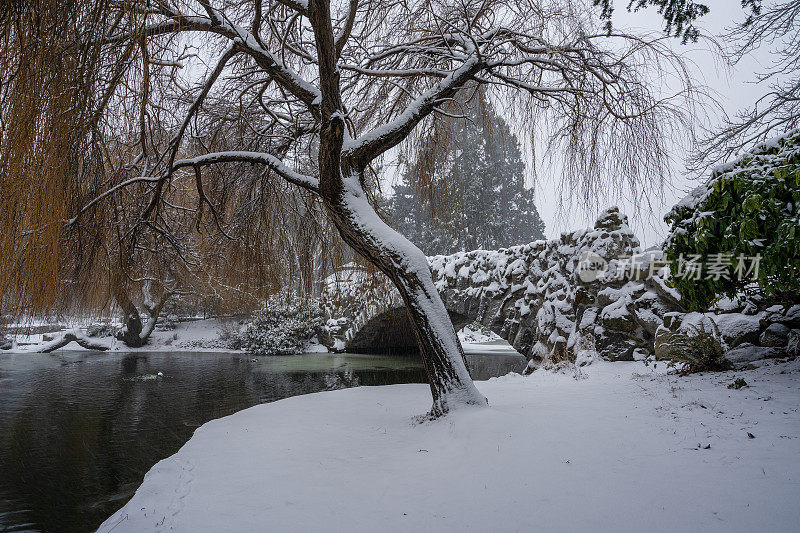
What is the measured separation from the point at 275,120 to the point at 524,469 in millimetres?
4032

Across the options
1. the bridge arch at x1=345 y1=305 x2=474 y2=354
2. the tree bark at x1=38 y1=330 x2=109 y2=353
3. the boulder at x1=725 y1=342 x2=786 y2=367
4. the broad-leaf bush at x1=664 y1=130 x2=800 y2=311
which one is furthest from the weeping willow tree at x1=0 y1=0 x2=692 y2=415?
the tree bark at x1=38 y1=330 x2=109 y2=353

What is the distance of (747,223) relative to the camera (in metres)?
3.11

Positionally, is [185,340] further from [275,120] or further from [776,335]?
[776,335]

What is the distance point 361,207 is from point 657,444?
278 centimetres

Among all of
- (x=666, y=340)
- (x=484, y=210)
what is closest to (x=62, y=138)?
(x=666, y=340)

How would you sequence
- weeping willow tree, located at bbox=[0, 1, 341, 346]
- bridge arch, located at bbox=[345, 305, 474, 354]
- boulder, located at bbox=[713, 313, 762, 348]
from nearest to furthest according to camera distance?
1. weeping willow tree, located at bbox=[0, 1, 341, 346]
2. boulder, located at bbox=[713, 313, 762, 348]
3. bridge arch, located at bbox=[345, 305, 474, 354]

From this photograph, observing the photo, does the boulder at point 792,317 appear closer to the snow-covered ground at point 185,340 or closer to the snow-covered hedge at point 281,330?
the snow-covered hedge at point 281,330

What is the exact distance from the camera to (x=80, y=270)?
3.42m

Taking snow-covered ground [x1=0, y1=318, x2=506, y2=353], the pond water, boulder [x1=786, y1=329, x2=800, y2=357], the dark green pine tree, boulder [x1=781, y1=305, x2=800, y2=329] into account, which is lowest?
the pond water

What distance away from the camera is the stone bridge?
5598 mm

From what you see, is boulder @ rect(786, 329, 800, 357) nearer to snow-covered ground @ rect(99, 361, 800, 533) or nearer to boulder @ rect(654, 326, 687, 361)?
snow-covered ground @ rect(99, 361, 800, 533)

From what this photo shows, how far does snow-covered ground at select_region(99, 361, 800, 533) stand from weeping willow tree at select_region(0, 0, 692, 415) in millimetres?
677

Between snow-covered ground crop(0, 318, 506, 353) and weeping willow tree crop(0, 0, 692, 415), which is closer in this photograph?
weeping willow tree crop(0, 0, 692, 415)

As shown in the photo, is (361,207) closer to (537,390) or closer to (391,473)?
(391,473)
